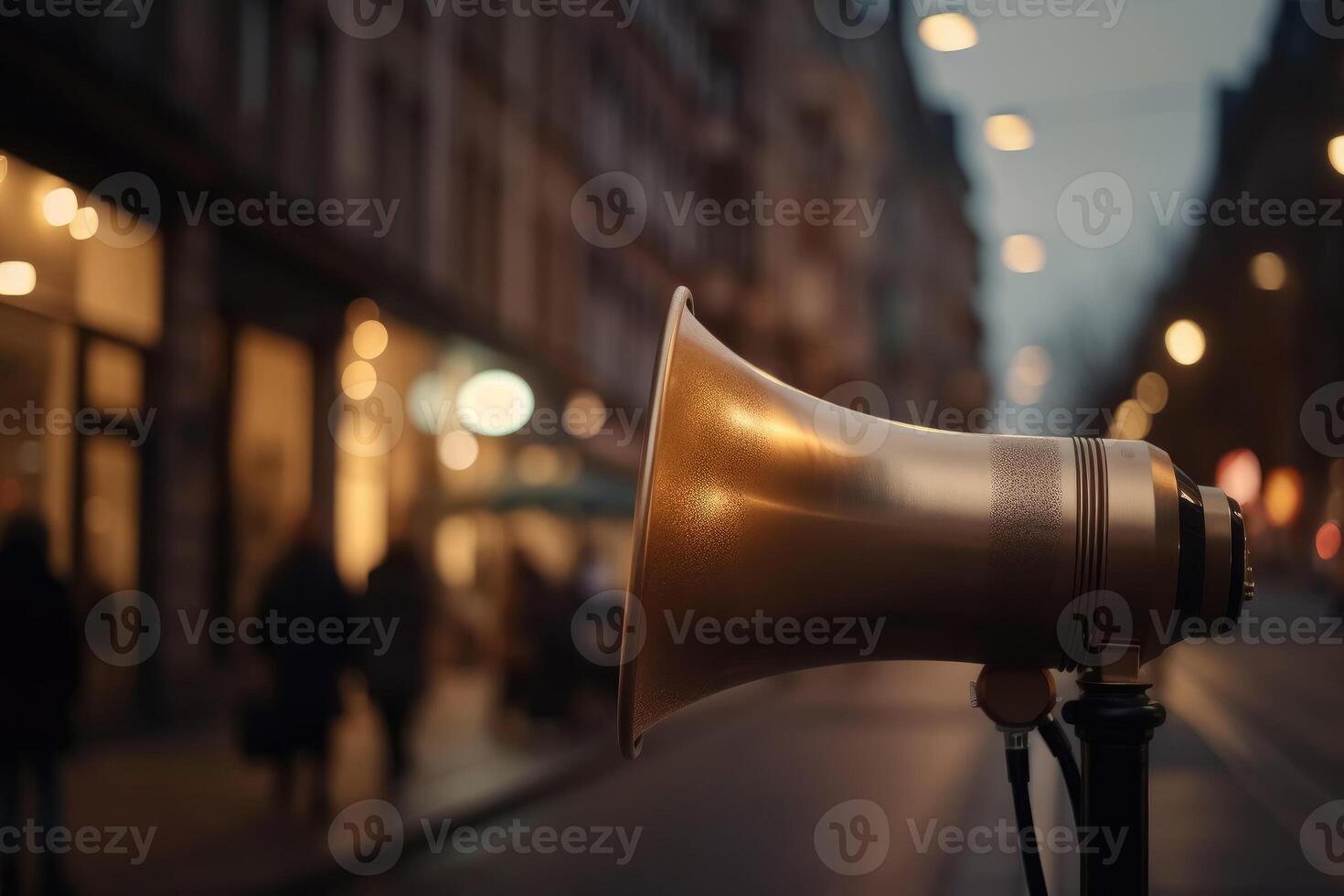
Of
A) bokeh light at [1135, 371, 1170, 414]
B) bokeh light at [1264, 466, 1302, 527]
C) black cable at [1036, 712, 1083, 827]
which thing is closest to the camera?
black cable at [1036, 712, 1083, 827]

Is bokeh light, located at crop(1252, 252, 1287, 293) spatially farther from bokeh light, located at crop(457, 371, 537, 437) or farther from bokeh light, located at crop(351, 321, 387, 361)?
bokeh light, located at crop(351, 321, 387, 361)

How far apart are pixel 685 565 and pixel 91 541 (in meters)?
10.8

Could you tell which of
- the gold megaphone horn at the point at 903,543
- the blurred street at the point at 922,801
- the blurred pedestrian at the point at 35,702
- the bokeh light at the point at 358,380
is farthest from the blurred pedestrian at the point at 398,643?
the gold megaphone horn at the point at 903,543

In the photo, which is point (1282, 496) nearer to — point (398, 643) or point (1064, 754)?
point (398, 643)

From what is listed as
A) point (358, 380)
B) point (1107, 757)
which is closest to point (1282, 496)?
point (358, 380)

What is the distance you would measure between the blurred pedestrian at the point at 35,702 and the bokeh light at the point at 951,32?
5460 millimetres

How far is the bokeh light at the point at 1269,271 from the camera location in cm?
2322

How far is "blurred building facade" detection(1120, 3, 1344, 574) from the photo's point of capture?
1638 cm

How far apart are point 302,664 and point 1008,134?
5.28 meters

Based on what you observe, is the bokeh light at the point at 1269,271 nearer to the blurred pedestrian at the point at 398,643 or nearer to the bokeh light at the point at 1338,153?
the blurred pedestrian at the point at 398,643

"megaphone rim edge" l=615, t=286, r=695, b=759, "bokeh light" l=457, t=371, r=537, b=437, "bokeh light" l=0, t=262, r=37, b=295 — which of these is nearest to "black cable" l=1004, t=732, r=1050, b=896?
"megaphone rim edge" l=615, t=286, r=695, b=759

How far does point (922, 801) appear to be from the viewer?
8453 mm

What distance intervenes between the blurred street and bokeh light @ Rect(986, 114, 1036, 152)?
9.81 feet

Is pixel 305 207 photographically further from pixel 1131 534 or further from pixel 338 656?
pixel 1131 534
